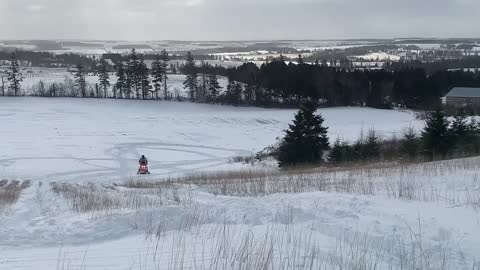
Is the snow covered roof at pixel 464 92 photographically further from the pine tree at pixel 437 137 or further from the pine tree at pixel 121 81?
the pine tree at pixel 437 137

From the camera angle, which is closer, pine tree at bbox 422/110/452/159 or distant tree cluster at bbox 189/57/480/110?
pine tree at bbox 422/110/452/159

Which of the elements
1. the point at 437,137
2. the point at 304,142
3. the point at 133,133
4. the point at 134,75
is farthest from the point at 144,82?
the point at 437,137

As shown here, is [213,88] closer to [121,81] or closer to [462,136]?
[121,81]

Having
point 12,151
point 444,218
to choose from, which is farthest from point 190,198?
point 12,151

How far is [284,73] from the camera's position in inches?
3693

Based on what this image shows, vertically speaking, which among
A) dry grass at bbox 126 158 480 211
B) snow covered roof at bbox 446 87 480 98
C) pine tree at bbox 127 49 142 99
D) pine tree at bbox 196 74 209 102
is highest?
pine tree at bbox 127 49 142 99

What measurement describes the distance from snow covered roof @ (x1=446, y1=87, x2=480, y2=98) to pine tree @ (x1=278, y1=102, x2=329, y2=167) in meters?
68.8

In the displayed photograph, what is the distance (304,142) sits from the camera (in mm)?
34562

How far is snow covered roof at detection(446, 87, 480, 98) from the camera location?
311ft

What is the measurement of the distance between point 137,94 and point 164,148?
47.6 metres

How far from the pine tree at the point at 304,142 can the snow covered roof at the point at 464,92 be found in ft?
226

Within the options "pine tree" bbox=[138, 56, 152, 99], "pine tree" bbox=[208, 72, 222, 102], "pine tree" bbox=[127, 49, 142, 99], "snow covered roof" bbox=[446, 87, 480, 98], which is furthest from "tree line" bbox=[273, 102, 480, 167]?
"snow covered roof" bbox=[446, 87, 480, 98]

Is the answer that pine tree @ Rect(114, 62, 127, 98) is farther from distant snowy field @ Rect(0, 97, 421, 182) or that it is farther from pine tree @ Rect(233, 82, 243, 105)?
pine tree @ Rect(233, 82, 243, 105)

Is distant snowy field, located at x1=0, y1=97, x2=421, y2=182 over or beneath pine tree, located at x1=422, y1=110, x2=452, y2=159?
beneath
